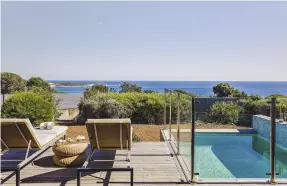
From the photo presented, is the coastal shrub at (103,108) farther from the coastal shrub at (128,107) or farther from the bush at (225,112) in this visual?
the bush at (225,112)

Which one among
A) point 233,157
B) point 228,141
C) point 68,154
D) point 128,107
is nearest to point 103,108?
point 128,107

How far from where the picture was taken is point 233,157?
22.2 feet

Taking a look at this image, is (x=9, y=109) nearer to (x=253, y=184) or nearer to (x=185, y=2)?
(x=185, y=2)

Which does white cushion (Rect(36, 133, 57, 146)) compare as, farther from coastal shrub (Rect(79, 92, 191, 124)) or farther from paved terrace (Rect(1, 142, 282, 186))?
coastal shrub (Rect(79, 92, 191, 124))

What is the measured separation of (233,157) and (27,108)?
6.69 metres

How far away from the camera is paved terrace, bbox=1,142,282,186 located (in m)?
4.02

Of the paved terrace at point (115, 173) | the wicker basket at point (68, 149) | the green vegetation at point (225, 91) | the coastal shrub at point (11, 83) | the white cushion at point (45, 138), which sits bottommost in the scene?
the paved terrace at point (115, 173)

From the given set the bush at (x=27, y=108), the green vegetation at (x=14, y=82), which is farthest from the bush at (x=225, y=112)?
the green vegetation at (x=14, y=82)

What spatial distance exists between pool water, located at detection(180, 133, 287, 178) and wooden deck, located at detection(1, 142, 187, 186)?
0.45 metres

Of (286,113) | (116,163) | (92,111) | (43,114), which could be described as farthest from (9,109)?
(286,113)

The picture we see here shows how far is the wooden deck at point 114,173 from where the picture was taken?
4055 mm

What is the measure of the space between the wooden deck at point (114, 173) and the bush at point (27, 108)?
3.99 meters

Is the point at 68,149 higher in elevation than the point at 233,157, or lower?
higher

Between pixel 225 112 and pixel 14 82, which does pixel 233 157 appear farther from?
pixel 14 82
